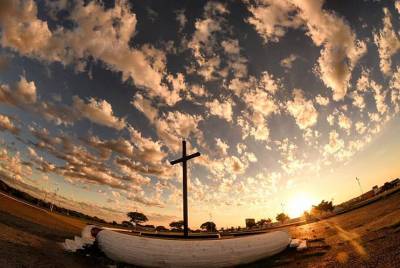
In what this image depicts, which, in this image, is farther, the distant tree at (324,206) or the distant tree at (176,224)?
the distant tree at (176,224)

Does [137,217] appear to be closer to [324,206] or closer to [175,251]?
[324,206]

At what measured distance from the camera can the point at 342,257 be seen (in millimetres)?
9312

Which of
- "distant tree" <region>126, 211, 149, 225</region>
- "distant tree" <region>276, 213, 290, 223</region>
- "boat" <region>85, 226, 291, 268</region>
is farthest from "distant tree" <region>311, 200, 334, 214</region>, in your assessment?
"distant tree" <region>126, 211, 149, 225</region>

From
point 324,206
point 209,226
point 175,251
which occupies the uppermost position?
point 209,226

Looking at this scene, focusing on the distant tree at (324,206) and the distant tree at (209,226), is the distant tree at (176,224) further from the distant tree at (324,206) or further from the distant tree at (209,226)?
the distant tree at (324,206)

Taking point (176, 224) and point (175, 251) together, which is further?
point (176, 224)

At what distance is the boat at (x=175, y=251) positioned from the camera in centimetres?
953

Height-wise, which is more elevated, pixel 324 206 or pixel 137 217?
pixel 137 217

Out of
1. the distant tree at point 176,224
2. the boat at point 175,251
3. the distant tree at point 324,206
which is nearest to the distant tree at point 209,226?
the distant tree at point 176,224

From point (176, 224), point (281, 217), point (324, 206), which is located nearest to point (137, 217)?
point (176, 224)

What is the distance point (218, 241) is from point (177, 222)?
436 ft

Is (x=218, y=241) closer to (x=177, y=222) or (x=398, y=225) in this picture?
(x=398, y=225)

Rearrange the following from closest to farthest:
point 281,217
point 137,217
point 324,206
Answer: point 324,206 → point 281,217 → point 137,217

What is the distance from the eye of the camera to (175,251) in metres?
9.55
